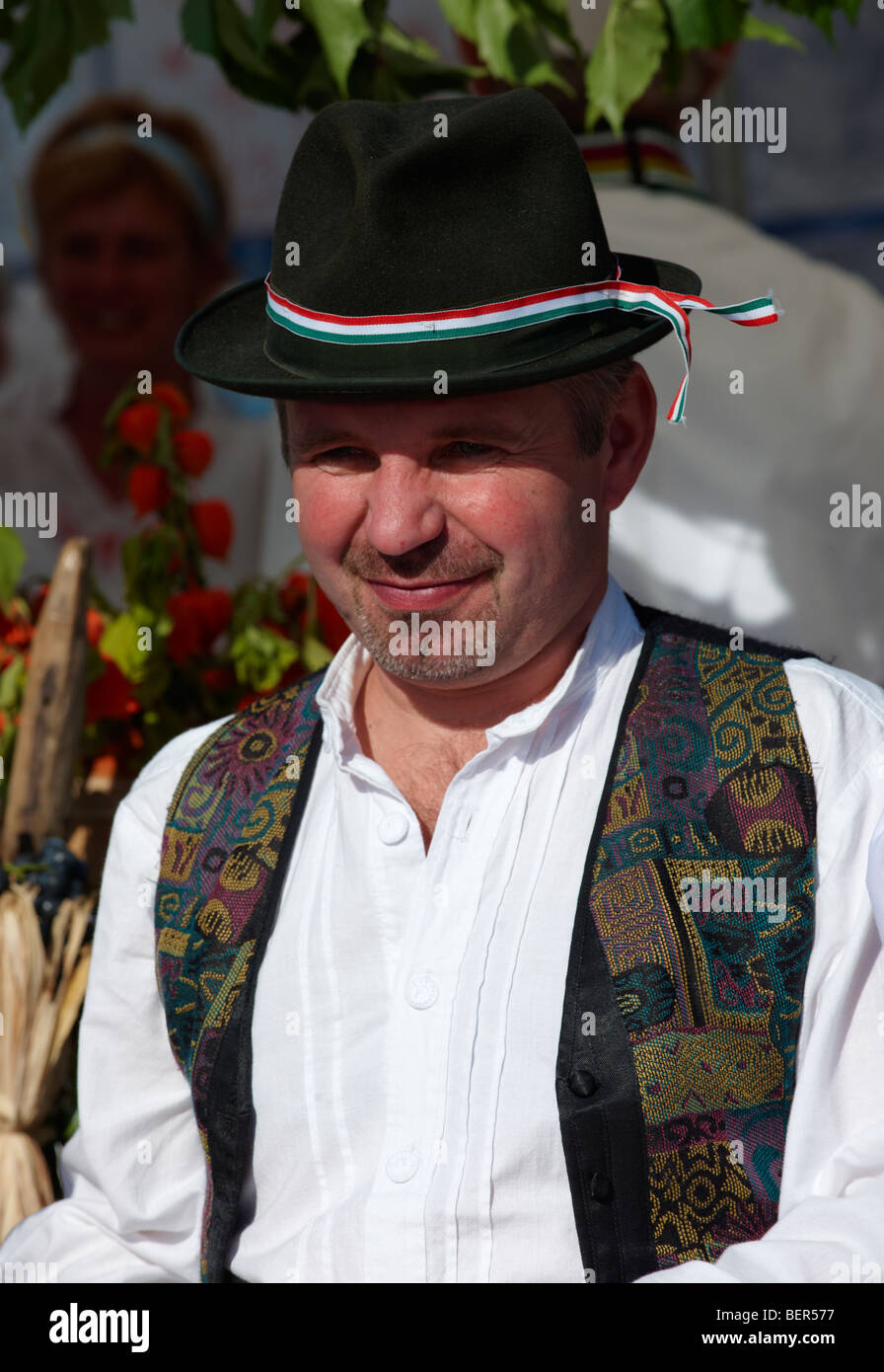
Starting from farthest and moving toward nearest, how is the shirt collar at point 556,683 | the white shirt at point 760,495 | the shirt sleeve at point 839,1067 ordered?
the white shirt at point 760,495, the shirt collar at point 556,683, the shirt sleeve at point 839,1067

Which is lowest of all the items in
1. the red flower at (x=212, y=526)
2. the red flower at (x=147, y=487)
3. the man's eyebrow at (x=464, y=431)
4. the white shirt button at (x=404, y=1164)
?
the white shirt button at (x=404, y=1164)

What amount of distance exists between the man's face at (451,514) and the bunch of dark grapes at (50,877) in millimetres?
736

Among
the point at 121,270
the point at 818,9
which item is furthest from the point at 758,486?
the point at 121,270

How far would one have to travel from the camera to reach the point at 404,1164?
1332mm

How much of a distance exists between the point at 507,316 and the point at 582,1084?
70 centimetres

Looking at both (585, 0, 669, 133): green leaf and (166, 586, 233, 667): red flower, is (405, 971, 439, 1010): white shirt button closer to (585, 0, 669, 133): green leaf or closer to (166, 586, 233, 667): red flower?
(166, 586, 233, 667): red flower

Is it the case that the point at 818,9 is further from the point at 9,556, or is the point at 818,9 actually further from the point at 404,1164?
the point at 404,1164

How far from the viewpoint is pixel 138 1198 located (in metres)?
1.53

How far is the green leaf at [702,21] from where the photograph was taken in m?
1.87

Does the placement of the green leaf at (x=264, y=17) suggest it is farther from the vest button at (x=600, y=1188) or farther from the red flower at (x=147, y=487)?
the vest button at (x=600, y=1188)

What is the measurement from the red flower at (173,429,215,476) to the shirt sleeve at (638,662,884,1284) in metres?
1.07

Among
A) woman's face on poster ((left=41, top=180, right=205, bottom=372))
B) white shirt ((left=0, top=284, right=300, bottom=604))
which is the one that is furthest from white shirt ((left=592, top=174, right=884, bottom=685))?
woman's face on poster ((left=41, top=180, right=205, bottom=372))

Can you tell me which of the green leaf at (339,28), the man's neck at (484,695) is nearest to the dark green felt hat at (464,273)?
the man's neck at (484,695)
